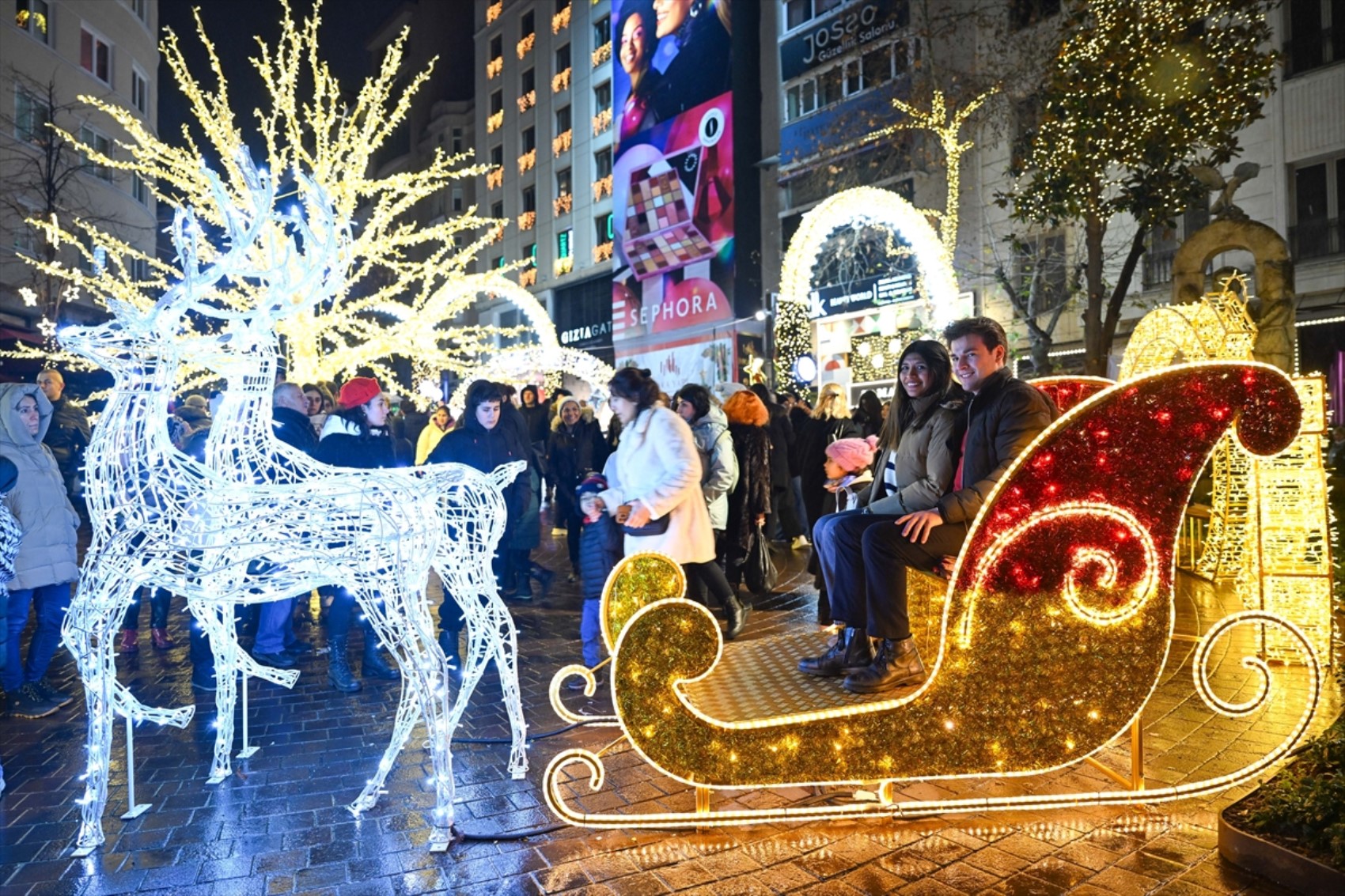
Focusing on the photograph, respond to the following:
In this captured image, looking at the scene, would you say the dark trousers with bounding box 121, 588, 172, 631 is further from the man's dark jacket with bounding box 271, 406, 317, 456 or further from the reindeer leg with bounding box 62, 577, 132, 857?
the reindeer leg with bounding box 62, 577, 132, 857

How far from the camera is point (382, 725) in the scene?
16.2 feet

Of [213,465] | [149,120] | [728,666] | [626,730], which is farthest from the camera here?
[149,120]

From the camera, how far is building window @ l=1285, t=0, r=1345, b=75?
48.8ft

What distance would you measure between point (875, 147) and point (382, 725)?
738 inches

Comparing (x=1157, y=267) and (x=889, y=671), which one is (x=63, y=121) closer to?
(x=1157, y=267)

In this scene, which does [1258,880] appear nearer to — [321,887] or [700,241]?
[321,887]

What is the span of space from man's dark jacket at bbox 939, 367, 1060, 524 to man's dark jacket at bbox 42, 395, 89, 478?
6.92m

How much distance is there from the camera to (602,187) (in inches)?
1278

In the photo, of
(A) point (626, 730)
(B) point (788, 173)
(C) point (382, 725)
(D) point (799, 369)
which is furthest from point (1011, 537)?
(B) point (788, 173)

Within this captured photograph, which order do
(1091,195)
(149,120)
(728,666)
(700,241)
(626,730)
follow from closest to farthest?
(626,730)
(728,666)
(1091,195)
(700,241)
(149,120)

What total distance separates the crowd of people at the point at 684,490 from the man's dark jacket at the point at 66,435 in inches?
0.9

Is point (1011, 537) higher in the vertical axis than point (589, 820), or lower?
higher

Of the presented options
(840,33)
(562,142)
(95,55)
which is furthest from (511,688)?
(562,142)

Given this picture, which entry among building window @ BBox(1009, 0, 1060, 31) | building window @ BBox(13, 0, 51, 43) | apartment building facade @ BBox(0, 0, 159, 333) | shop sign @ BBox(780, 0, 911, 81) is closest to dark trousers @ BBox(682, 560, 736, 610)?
building window @ BBox(1009, 0, 1060, 31)
